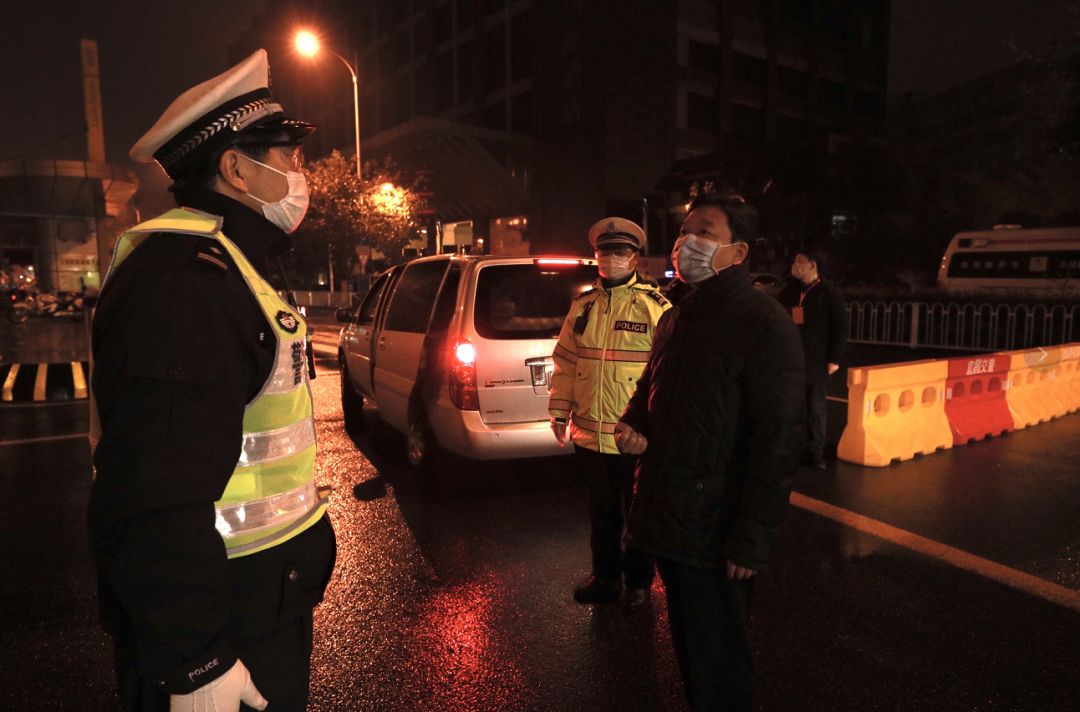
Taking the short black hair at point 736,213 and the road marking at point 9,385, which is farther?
the road marking at point 9,385

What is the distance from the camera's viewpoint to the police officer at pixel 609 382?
11.9ft

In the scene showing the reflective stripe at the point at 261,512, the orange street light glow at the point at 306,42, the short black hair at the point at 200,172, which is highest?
the orange street light glow at the point at 306,42

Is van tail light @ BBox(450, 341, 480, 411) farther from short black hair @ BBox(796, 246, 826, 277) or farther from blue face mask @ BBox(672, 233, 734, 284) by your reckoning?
short black hair @ BBox(796, 246, 826, 277)

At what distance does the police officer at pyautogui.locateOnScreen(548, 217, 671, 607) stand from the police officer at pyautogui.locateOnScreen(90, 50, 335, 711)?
2092 millimetres

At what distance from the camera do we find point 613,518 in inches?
148

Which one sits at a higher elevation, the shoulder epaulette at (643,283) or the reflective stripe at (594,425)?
the shoulder epaulette at (643,283)

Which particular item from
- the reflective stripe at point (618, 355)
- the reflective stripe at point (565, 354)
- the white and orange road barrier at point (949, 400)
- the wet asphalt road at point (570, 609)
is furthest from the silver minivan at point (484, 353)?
the white and orange road barrier at point (949, 400)

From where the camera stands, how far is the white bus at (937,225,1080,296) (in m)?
20.7

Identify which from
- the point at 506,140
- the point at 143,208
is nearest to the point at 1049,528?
the point at 506,140

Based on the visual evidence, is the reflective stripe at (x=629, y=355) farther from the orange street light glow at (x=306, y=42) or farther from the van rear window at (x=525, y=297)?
the orange street light glow at (x=306, y=42)

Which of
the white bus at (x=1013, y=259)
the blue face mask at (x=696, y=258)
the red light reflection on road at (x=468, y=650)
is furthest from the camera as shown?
the white bus at (x=1013, y=259)

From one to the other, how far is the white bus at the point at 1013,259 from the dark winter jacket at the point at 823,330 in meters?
16.2

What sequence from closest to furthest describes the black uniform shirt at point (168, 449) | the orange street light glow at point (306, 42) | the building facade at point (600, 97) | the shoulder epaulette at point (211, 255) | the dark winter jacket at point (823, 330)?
the black uniform shirt at point (168, 449), the shoulder epaulette at point (211, 255), the dark winter jacket at point (823, 330), the orange street light glow at point (306, 42), the building facade at point (600, 97)

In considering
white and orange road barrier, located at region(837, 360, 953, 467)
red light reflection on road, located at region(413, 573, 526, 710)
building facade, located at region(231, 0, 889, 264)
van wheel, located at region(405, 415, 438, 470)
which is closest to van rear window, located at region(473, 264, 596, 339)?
van wheel, located at region(405, 415, 438, 470)
